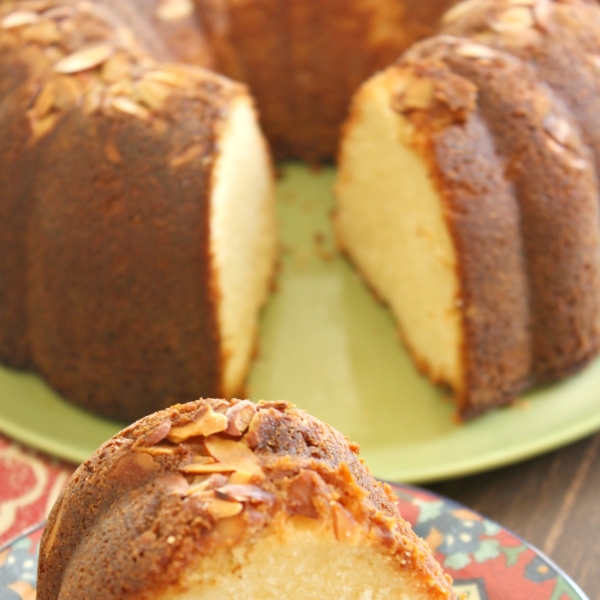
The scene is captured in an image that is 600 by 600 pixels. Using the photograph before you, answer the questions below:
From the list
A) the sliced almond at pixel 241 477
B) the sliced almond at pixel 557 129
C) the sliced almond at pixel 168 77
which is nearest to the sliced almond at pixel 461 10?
the sliced almond at pixel 557 129

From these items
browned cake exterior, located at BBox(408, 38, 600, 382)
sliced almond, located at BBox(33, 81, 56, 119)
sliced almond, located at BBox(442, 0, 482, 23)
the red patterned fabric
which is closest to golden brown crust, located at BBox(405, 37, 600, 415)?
browned cake exterior, located at BBox(408, 38, 600, 382)

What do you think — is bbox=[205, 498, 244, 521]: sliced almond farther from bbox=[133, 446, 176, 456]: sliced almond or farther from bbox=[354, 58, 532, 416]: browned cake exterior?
bbox=[354, 58, 532, 416]: browned cake exterior

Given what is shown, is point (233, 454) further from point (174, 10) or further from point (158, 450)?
point (174, 10)

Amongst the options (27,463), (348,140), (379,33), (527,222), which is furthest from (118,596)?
(379,33)

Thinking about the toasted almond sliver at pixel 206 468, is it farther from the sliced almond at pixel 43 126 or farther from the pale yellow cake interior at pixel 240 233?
the sliced almond at pixel 43 126

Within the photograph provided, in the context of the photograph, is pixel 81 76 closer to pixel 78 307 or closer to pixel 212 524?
pixel 78 307
